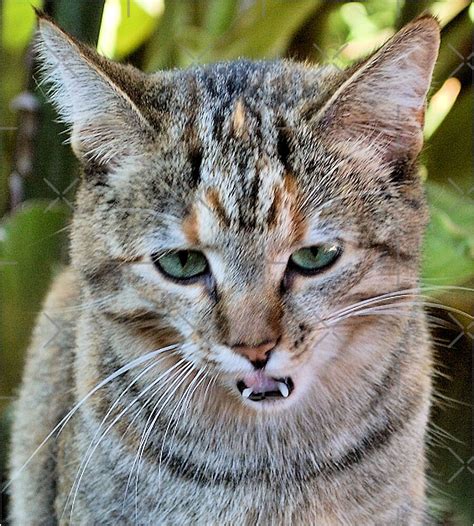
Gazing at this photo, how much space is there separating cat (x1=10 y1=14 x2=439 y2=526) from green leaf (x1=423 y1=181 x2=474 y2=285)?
70mm

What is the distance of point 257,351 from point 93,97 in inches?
10.4

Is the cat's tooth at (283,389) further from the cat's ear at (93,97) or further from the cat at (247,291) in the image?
the cat's ear at (93,97)

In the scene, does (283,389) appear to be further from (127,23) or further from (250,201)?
(127,23)

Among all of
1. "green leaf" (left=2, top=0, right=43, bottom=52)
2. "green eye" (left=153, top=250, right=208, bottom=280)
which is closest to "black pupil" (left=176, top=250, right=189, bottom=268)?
"green eye" (left=153, top=250, right=208, bottom=280)

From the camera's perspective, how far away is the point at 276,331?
0.64 metres

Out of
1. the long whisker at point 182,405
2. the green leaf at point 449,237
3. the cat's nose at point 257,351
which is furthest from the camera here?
the green leaf at point 449,237

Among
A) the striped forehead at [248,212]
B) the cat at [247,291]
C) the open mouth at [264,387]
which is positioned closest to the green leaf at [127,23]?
the cat at [247,291]

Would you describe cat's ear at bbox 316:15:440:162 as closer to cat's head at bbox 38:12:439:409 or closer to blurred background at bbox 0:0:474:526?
cat's head at bbox 38:12:439:409

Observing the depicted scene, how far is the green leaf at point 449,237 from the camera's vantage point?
847 millimetres

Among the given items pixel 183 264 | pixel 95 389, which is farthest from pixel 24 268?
pixel 183 264

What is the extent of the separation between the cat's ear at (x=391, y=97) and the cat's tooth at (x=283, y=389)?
0.22 metres

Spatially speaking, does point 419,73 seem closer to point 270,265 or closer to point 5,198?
point 270,265

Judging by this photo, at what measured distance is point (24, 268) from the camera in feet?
3.12

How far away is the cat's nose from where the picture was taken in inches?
24.9
